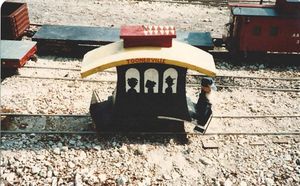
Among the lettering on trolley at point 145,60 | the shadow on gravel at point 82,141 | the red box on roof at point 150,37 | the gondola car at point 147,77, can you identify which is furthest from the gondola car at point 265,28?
the lettering on trolley at point 145,60

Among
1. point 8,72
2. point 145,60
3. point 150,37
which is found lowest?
point 8,72

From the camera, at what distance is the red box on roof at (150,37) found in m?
9.13

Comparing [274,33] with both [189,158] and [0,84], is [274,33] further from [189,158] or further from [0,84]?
[0,84]

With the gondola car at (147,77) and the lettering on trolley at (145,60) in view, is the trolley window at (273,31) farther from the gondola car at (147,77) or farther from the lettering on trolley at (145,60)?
the lettering on trolley at (145,60)

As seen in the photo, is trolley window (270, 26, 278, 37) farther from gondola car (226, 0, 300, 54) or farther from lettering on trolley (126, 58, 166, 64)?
lettering on trolley (126, 58, 166, 64)

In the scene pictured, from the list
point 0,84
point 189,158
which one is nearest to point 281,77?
point 189,158

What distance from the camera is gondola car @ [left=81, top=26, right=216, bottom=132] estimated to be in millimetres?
8992

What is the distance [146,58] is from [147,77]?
76 centimetres

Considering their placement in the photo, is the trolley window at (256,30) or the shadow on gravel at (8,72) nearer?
the shadow on gravel at (8,72)

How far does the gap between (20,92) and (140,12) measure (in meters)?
9.10

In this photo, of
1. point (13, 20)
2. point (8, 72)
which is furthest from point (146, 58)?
point (13, 20)

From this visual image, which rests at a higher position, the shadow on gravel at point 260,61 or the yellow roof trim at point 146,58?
the yellow roof trim at point 146,58

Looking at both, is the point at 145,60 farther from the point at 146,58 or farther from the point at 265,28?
the point at 265,28

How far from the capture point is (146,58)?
29.0 ft
